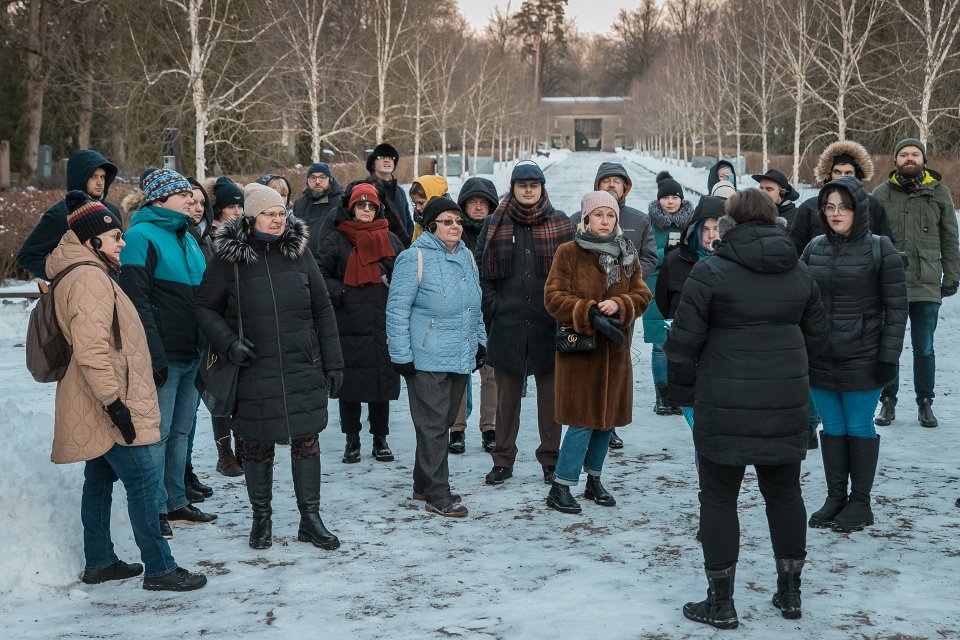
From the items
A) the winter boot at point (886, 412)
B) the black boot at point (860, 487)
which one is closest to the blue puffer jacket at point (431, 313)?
the black boot at point (860, 487)

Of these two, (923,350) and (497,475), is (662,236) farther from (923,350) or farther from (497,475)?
(497,475)

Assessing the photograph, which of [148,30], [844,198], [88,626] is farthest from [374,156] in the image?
[148,30]

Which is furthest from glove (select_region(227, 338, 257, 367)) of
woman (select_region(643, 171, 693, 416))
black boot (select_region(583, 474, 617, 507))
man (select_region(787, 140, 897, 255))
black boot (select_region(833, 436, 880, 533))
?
woman (select_region(643, 171, 693, 416))

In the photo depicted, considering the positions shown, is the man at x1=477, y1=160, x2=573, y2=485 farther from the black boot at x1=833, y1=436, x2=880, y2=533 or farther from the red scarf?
the black boot at x1=833, y1=436, x2=880, y2=533

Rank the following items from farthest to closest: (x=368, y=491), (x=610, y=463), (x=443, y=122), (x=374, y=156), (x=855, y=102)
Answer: (x=443, y=122) → (x=855, y=102) → (x=374, y=156) → (x=610, y=463) → (x=368, y=491)

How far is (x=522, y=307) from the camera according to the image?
20.3ft

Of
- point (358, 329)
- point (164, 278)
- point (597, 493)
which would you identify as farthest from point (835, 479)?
point (164, 278)

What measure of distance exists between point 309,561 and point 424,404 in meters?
1.15

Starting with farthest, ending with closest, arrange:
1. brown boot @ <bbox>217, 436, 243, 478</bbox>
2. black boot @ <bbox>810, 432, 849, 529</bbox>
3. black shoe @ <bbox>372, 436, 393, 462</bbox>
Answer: black shoe @ <bbox>372, 436, 393, 462</bbox> → brown boot @ <bbox>217, 436, 243, 478</bbox> → black boot @ <bbox>810, 432, 849, 529</bbox>

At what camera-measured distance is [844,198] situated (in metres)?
5.11

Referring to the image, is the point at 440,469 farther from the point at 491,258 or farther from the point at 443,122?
the point at 443,122

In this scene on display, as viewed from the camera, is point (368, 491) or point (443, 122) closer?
point (368, 491)

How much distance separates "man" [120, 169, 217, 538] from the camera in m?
4.95

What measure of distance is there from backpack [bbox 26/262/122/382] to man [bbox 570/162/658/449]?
3.54 m
